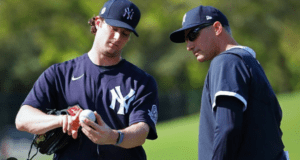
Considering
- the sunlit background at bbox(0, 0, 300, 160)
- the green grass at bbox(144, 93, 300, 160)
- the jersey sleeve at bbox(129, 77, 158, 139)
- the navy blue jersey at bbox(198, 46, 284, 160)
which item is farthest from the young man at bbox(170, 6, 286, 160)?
the sunlit background at bbox(0, 0, 300, 160)

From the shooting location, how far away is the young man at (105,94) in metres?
3.42

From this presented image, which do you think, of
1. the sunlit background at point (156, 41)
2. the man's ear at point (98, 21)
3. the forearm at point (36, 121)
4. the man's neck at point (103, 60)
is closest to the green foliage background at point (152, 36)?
the sunlit background at point (156, 41)

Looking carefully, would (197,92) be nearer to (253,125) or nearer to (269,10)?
(269,10)

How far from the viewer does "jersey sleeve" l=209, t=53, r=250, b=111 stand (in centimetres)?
286

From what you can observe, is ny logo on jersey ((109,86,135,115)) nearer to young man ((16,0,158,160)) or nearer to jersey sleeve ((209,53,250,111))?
young man ((16,0,158,160))

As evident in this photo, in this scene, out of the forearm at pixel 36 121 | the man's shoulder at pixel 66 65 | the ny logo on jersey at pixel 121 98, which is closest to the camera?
the forearm at pixel 36 121

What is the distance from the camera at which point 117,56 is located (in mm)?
3674

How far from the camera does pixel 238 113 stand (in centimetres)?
286

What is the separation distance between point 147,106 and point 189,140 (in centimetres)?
1077

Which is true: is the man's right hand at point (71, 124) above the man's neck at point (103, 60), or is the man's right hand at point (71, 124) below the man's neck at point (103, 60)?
below

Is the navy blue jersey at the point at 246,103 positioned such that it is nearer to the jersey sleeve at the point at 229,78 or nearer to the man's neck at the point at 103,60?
the jersey sleeve at the point at 229,78

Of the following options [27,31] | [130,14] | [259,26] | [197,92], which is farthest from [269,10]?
[130,14]

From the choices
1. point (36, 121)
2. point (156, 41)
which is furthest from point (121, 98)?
point (156, 41)

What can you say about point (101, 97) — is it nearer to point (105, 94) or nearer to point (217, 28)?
point (105, 94)
